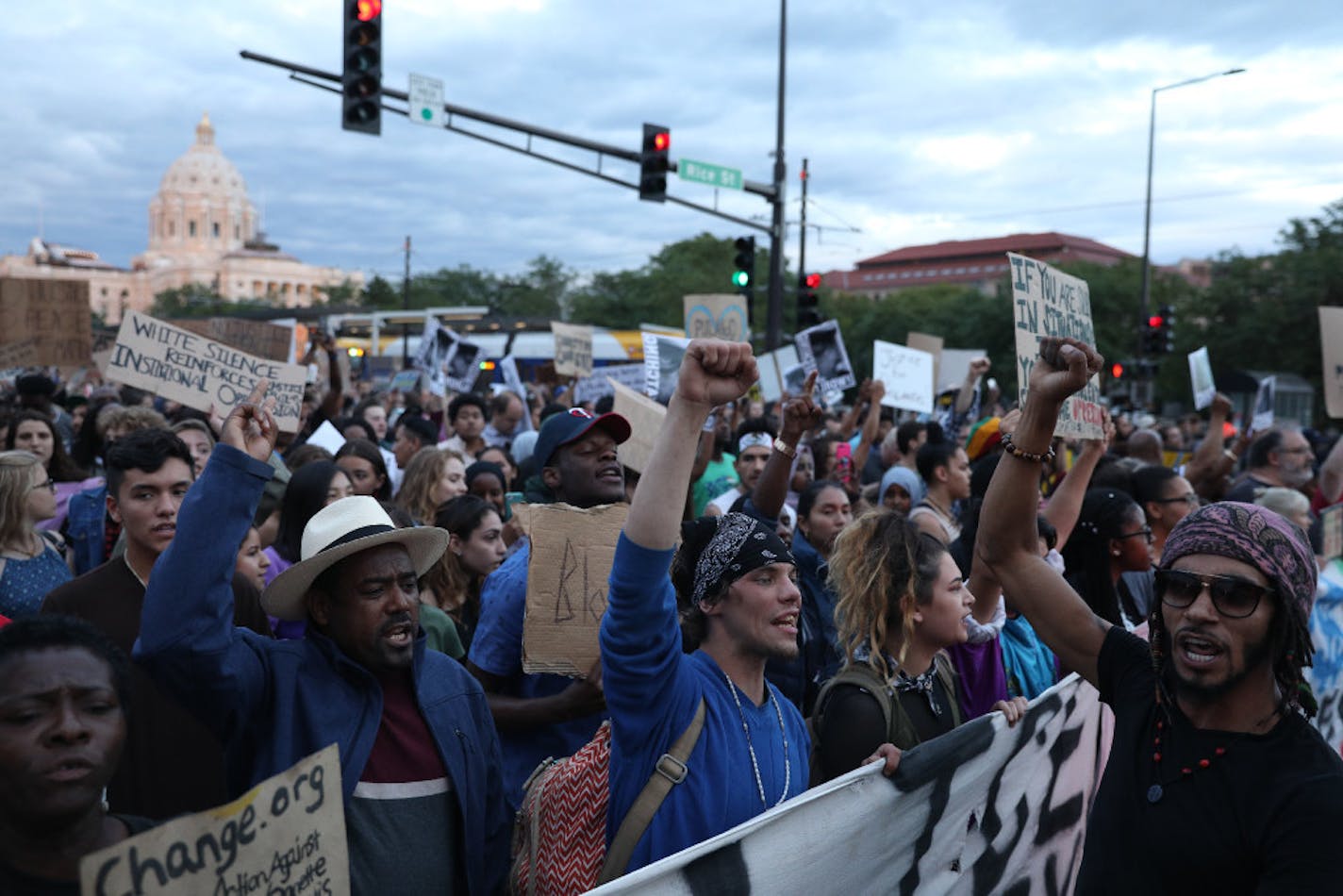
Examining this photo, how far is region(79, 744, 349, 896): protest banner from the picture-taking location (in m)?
1.85

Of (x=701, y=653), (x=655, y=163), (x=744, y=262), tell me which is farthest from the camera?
(x=744, y=262)

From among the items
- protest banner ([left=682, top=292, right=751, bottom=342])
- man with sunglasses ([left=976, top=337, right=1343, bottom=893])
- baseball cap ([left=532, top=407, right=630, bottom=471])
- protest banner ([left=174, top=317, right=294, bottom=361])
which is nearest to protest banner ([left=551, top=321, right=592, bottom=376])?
protest banner ([left=682, top=292, right=751, bottom=342])

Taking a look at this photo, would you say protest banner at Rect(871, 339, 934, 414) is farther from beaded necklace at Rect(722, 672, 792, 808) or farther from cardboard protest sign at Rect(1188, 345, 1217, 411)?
beaded necklace at Rect(722, 672, 792, 808)

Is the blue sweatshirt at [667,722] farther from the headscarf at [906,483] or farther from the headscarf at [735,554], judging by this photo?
the headscarf at [906,483]

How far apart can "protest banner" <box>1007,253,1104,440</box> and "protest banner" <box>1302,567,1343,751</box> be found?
188cm

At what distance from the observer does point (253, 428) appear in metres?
2.94

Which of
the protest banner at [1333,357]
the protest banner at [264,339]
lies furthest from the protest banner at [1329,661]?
the protest banner at [264,339]

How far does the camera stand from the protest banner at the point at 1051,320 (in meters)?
4.48

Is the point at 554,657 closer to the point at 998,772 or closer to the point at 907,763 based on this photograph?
the point at 907,763

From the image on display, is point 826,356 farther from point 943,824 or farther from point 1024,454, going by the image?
point 1024,454

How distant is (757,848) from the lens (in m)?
2.79

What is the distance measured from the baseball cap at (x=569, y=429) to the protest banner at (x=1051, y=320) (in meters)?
1.36

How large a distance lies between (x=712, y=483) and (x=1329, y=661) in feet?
13.5

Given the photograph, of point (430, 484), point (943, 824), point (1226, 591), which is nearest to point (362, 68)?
point (430, 484)
